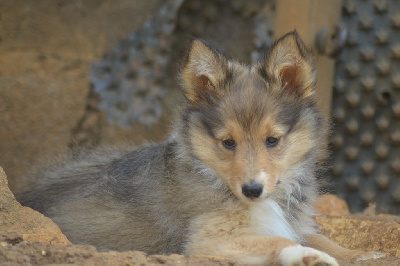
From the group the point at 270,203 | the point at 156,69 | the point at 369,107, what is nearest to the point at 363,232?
the point at 270,203

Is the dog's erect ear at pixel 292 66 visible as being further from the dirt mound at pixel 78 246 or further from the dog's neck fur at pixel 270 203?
the dirt mound at pixel 78 246

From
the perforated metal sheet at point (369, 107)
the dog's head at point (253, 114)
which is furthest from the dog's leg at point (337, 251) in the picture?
the perforated metal sheet at point (369, 107)

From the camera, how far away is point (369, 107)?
25.4ft

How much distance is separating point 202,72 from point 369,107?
3.53 m

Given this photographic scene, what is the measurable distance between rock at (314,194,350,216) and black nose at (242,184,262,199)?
8.74 ft

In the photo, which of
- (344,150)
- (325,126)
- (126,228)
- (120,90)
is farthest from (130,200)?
(344,150)

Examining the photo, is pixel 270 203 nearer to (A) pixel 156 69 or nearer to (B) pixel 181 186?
(B) pixel 181 186

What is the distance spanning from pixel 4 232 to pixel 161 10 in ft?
13.8

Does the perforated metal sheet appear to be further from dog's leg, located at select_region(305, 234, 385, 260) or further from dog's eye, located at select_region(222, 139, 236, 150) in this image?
dog's eye, located at select_region(222, 139, 236, 150)

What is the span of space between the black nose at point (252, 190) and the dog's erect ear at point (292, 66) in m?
0.81

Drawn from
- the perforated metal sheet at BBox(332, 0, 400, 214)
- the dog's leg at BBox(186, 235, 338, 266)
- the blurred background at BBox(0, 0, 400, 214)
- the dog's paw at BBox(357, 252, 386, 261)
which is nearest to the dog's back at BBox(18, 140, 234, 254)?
the dog's leg at BBox(186, 235, 338, 266)

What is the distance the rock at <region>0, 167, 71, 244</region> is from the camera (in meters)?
4.17

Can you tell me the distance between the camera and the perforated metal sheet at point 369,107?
25.0 feet

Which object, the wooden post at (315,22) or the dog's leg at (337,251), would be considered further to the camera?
the wooden post at (315,22)
